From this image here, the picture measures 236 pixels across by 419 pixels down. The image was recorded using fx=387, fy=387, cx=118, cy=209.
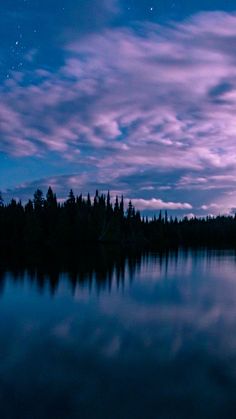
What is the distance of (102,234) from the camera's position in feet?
504

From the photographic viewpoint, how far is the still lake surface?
15867 millimetres

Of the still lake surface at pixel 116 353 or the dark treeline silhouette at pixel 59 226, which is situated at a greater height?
the dark treeline silhouette at pixel 59 226

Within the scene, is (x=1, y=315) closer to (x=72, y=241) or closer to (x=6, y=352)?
(x=6, y=352)

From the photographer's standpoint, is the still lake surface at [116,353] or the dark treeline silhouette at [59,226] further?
the dark treeline silhouette at [59,226]

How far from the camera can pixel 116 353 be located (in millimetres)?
22359

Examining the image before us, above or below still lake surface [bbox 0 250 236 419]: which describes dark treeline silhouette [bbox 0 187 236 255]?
above

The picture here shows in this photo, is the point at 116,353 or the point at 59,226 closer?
the point at 116,353

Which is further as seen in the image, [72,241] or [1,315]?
[72,241]

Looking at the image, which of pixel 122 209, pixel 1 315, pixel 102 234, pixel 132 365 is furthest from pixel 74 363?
pixel 122 209

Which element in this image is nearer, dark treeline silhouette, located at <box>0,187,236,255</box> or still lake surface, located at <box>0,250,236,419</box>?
still lake surface, located at <box>0,250,236,419</box>

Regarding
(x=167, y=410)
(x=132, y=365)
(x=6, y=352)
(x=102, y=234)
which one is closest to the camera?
(x=167, y=410)

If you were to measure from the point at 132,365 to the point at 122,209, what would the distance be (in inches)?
6670

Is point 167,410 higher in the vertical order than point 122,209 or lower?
lower

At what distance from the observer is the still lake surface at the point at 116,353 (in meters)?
15.9
